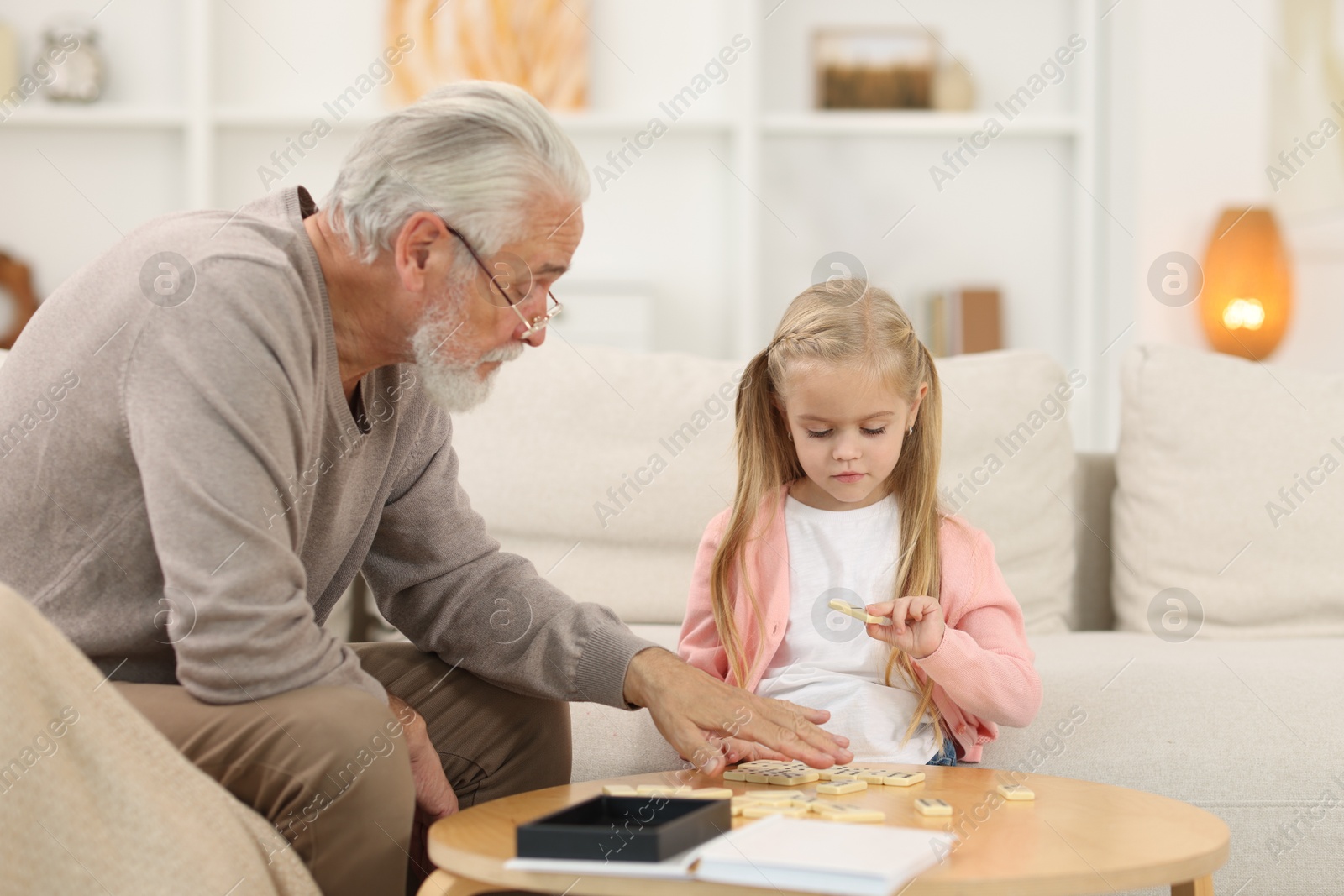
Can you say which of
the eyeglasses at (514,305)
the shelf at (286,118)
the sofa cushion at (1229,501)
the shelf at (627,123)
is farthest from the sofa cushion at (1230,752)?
the shelf at (286,118)

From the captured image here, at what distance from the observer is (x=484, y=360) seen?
153cm

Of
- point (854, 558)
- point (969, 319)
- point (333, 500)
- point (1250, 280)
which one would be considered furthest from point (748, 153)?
point (333, 500)

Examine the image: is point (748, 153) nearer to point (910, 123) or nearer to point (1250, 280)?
point (910, 123)

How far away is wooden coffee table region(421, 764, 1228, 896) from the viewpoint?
101cm

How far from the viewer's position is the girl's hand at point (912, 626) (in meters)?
1.44

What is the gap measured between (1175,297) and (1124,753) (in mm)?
2055

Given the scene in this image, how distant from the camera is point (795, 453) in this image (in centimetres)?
185

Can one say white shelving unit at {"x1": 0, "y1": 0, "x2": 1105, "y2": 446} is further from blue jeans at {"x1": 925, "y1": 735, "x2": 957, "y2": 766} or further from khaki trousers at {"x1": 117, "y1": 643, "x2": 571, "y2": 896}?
khaki trousers at {"x1": 117, "y1": 643, "x2": 571, "y2": 896}

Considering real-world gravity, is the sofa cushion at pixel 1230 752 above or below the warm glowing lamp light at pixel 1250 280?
below

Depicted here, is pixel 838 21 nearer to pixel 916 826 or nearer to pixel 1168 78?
pixel 1168 78

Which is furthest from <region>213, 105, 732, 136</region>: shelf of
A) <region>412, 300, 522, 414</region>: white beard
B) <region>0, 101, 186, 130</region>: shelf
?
<region>412, 300, 522, 414</region>: white beard

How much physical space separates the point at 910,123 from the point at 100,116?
2285mm

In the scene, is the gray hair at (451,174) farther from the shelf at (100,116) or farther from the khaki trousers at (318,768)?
the shelf at (100,116)

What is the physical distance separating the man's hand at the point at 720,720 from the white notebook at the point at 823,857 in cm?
32
